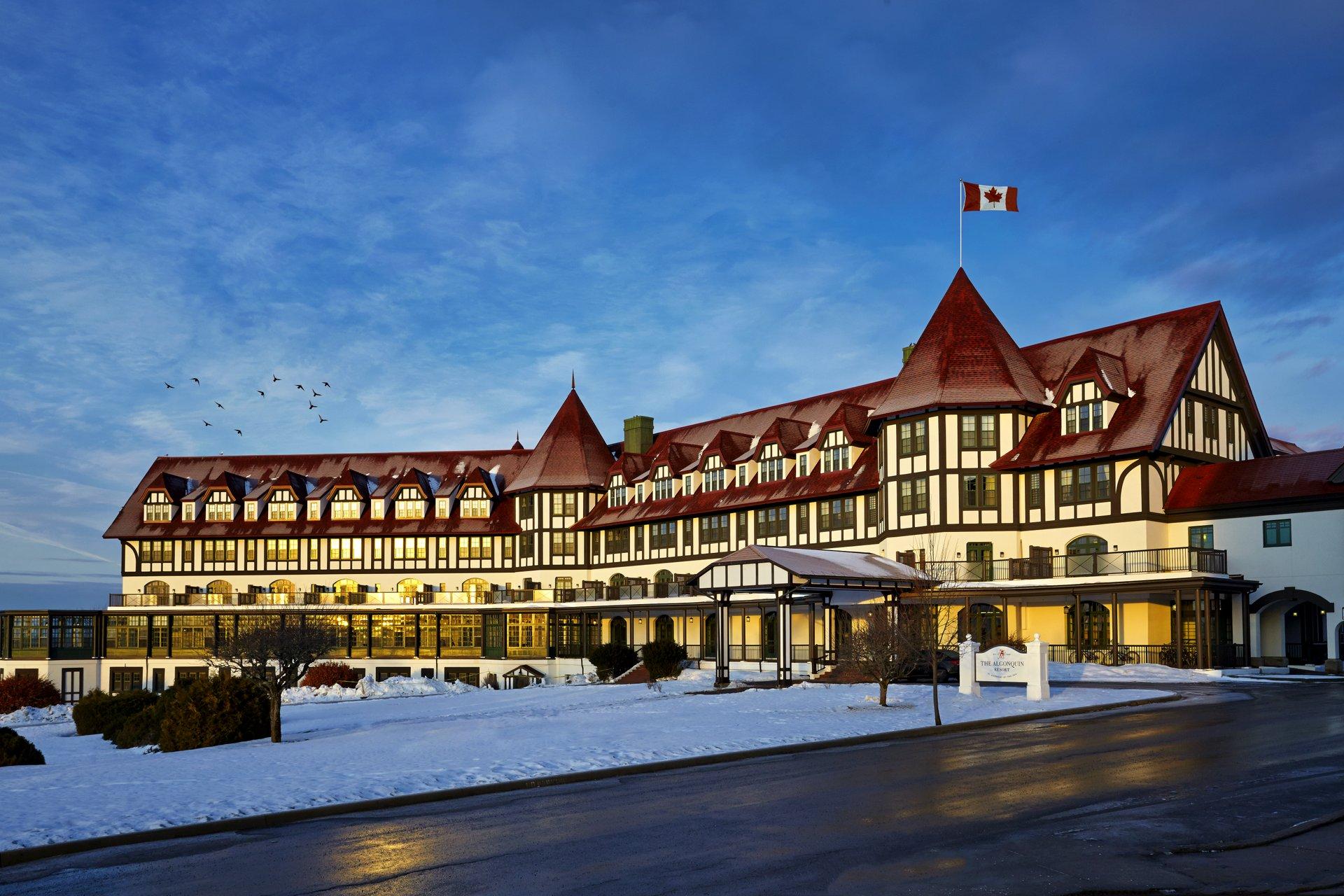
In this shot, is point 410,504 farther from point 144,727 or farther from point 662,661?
point 144,727

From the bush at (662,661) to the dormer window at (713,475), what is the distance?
720 inches

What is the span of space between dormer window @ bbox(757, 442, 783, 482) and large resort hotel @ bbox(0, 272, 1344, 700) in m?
0.12

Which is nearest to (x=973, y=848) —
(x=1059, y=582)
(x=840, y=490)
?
(x=1059, y=582)

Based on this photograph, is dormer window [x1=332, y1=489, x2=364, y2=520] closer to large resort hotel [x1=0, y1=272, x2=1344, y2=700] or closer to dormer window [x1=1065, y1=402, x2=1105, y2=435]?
large resort hotel [x1=0, y1=272, x2=1344, y2=700]

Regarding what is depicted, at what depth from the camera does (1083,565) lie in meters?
45.2

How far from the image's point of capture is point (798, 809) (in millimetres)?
13930

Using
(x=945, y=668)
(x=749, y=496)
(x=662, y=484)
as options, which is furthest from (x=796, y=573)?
(x=662, y=484)

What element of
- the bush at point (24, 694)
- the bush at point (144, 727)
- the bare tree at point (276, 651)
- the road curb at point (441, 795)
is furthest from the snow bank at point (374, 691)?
the road curb at point (441, 795)

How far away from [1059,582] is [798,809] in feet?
111

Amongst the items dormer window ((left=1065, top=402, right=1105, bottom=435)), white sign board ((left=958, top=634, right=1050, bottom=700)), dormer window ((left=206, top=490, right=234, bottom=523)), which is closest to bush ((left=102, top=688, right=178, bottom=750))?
white sign board ((left=958, top=634, right=1050, bottom=700))

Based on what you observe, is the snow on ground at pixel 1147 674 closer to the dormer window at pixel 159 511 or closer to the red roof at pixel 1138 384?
the red roof at pixel 1138 384

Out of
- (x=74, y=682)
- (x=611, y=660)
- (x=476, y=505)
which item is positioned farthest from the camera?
(x=476, y=505)

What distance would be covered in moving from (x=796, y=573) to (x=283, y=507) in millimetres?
48947

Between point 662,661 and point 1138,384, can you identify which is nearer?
point 662,661
